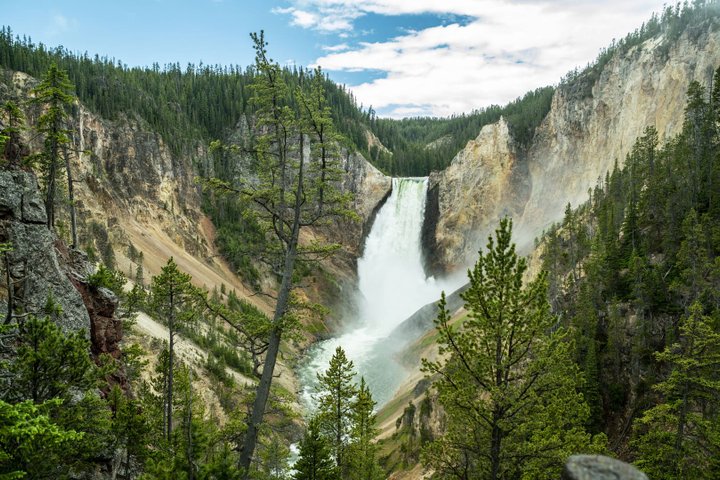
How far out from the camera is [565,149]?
83688 millimetres

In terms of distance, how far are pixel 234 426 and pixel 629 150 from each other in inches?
2907

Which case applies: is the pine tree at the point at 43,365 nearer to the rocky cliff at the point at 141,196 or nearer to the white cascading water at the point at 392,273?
the rocky cliff at the point at 141,196

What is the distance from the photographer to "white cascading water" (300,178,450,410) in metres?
75.9

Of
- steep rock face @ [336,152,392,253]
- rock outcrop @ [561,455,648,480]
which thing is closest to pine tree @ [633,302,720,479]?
rock outcrop @ [561,455,648,480]

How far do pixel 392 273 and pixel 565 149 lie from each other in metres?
39.9

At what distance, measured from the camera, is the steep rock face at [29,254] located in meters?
13.4

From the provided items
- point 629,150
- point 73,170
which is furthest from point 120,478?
point 629,150

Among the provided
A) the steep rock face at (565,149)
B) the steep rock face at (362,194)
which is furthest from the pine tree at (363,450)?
the steep rock face at (362,194)

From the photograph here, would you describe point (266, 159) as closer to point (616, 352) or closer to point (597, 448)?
point (597, 448)

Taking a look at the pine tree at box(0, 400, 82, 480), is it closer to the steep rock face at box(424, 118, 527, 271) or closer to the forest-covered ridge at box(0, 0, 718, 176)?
the forest-covered ridge at box(0, 0, 718, 176)

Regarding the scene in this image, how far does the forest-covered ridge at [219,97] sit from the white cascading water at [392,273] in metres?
17.1

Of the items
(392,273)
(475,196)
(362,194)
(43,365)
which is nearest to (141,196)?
(362,194)

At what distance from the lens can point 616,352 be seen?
30.9 metres

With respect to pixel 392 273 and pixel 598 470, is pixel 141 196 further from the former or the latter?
pixel 598 470
